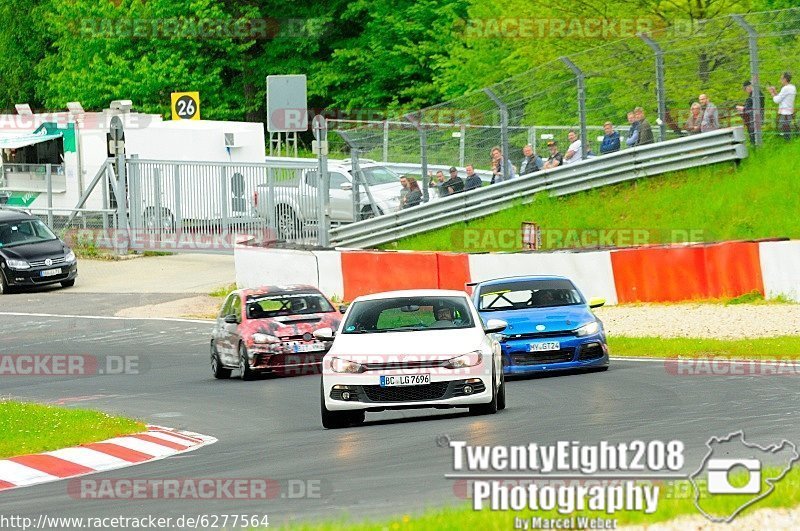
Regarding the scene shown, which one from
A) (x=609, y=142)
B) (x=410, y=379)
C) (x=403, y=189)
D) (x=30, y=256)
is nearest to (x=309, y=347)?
(x=410, y=379)

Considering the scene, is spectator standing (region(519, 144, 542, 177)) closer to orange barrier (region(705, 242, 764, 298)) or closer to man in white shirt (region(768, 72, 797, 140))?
man in white shirt (region(768, 72, 797, 140))

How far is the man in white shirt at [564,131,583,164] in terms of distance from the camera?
31859 millimetres

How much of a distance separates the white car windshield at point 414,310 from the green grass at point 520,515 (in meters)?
6.56

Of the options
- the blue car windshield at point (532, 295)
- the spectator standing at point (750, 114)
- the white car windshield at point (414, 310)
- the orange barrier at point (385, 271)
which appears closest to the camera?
the white car windshield at point (414, 310)

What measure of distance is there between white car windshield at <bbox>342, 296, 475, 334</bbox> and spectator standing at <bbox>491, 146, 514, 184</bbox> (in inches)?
591

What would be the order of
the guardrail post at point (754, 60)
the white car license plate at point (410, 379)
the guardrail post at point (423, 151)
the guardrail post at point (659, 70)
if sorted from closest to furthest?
the white car license plate at point (410, 379) < the guardrail post at point (754, 60) < the guardrail post at point (659, 70) < the guardrail post at point (423, 151)

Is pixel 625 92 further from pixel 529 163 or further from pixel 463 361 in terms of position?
pixel 463 361

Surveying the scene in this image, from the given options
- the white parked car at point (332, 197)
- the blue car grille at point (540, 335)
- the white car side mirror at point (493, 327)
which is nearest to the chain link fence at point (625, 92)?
the white parked car at point (332, 197)

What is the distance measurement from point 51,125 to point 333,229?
45.2 feet

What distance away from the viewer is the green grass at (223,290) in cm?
3571

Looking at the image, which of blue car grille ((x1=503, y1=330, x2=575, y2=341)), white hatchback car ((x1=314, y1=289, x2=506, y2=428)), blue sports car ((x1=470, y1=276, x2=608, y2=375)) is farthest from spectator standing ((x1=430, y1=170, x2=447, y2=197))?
white hatchback car ((x1=314, y1=289, x2=506, y2=428))

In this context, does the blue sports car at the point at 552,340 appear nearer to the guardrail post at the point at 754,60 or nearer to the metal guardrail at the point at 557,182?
the guardrail post at the point at 754,60

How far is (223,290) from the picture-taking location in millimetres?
36062

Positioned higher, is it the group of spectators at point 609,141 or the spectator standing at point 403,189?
the group of spectators at point 609,141
